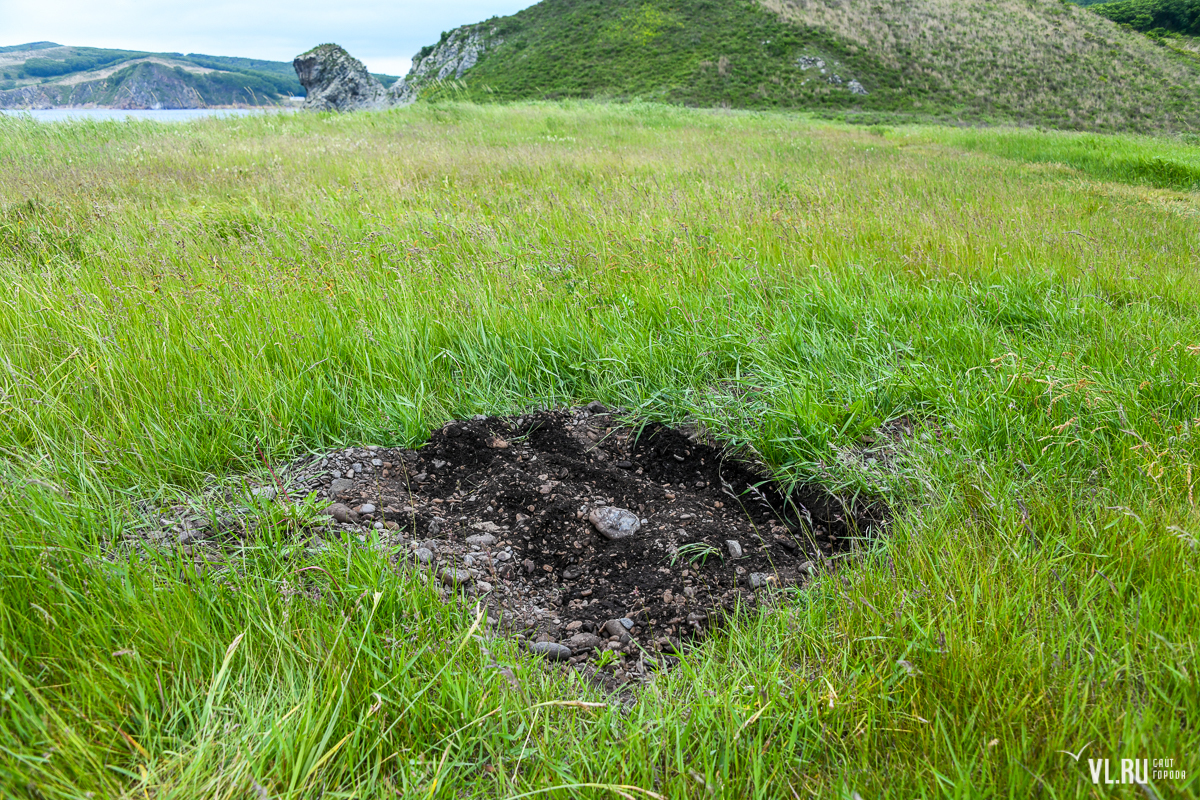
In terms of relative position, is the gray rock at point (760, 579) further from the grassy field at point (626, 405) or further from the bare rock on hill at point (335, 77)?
the bare rock on hill at point (335, 77)

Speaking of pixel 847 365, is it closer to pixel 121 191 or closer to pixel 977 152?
pixel 121 191

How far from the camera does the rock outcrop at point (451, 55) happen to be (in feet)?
151

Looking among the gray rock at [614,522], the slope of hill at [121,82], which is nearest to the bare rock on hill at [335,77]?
the slope of hill at [121,82]

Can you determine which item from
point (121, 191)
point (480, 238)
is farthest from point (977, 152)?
point (121, 191)

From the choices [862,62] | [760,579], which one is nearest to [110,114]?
[760,579]

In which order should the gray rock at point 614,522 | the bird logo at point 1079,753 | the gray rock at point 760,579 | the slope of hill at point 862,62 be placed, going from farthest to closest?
the slope of hill at point 862,62 → the gray rock at point 614,522 → the gray rock at point 760,579 → the bird logo at point 1079,753

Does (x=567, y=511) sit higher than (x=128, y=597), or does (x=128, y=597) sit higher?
(x=128, y=597)

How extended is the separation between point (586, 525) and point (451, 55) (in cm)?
5638

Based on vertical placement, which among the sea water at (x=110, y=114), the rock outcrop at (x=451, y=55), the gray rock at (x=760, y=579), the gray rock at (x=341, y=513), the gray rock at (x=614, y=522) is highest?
the rock outcrop at (x=451, y=55)

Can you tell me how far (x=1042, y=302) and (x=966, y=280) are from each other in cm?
50

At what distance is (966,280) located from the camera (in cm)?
401

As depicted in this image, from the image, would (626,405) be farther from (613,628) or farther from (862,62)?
(862,62)

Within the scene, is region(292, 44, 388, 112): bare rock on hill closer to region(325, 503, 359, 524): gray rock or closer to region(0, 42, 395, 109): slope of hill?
region(0, 42, 395, 109): slope of hill

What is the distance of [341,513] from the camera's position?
2041 mm
